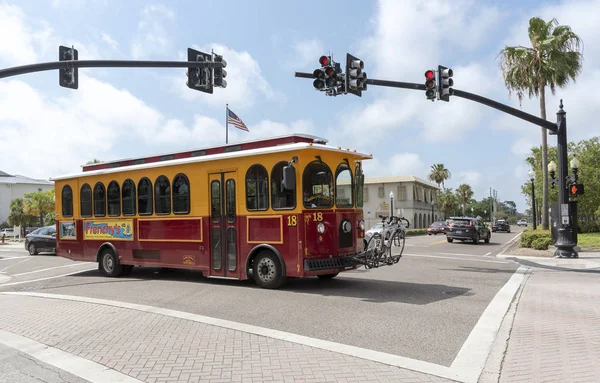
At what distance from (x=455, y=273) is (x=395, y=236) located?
3910mm

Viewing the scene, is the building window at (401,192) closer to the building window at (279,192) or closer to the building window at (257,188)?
the building window at (257,188)

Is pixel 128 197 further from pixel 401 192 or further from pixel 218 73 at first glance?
pixel 401 192

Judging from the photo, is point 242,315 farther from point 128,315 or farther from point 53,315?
point 53,315

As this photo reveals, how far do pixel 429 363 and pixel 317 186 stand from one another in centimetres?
527

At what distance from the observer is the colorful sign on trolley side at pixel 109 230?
13227mm

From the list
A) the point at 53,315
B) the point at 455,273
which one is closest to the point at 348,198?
the point at 455,273

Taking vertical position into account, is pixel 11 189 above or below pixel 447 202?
above

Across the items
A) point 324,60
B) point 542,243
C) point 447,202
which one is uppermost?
point 324,60

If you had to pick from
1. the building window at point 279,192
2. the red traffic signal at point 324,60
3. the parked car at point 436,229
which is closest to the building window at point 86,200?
the building window at point 279,192

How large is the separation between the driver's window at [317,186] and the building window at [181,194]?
3.42 meters

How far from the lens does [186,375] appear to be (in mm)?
5105

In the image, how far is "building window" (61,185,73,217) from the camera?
1493 cm

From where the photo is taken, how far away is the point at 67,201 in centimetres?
1509

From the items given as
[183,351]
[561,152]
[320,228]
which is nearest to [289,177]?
[320,228]
